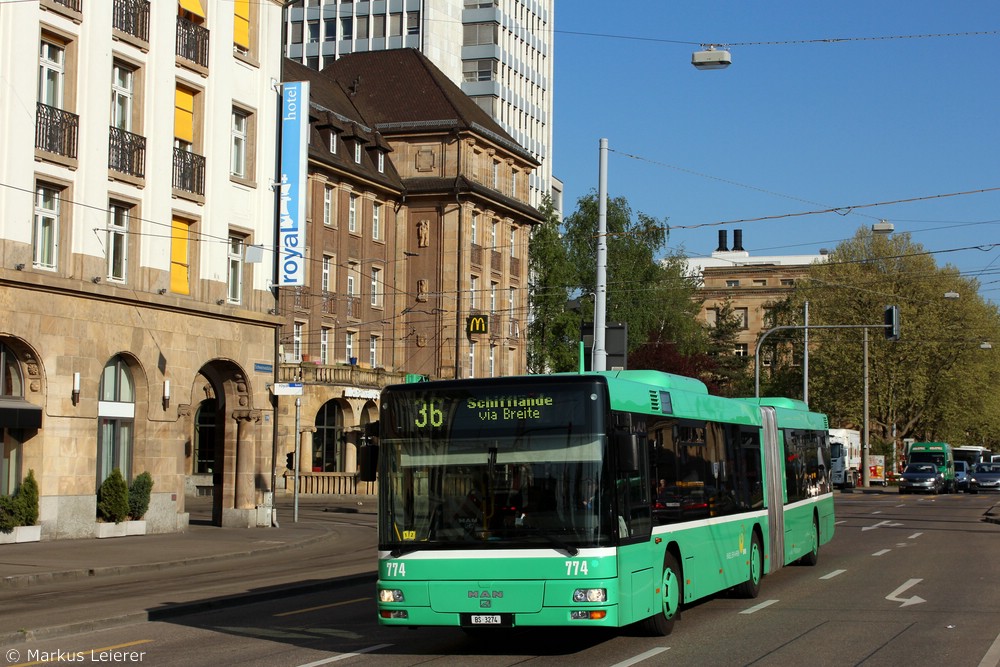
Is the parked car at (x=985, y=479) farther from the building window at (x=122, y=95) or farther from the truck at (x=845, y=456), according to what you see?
the building window at (x=122, y=95)

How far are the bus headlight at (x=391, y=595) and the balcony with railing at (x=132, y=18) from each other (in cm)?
2153

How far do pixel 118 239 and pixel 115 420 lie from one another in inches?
161

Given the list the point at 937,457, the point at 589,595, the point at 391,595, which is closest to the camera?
the point at 589,595

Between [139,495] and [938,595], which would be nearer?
[938,595]

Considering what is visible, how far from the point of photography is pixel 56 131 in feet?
94.9

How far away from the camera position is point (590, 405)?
40.9 ft

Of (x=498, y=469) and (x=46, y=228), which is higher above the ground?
(x=46, y=228)

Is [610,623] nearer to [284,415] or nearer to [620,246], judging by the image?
[284,415]

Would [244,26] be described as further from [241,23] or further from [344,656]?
[344,656]

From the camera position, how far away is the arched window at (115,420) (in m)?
30.6

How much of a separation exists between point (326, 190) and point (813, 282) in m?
35.5

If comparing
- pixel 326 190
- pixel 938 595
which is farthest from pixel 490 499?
pixel 326 190

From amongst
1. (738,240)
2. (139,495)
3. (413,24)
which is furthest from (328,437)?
(738,240)

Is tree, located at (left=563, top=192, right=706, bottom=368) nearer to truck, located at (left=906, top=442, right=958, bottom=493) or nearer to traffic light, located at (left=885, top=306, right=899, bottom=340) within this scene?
truck, located at (left=906, top=442, right=958, bottom=493)
